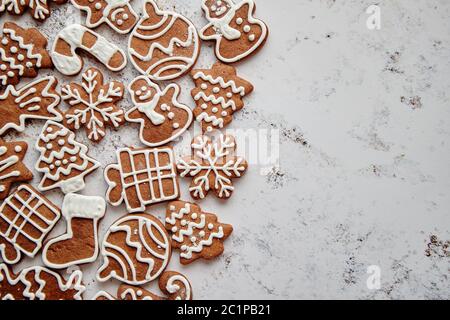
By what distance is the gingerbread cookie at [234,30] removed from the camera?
204 centimetres

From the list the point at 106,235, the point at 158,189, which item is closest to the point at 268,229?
the point at 158,189

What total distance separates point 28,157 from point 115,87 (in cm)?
49

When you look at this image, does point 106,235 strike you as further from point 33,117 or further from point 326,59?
point 326,59

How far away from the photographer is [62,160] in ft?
6.78

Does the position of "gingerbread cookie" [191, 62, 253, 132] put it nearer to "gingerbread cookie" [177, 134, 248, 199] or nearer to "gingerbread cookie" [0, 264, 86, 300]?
"gingerbread cookie" [177, 134, 248, 199]

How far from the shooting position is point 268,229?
80.0 inches

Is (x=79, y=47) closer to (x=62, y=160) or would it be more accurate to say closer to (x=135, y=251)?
(x=62, y=160)

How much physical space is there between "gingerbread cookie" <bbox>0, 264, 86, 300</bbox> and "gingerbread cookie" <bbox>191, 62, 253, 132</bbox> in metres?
0.84

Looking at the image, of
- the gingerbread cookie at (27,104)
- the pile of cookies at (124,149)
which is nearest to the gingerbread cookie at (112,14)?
the pile of cookies at (124,149)

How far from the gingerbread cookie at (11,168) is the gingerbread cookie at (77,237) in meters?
0.22

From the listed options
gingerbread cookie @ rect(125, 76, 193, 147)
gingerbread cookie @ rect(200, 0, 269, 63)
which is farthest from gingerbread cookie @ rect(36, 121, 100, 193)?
gingerbread cookie @ rect(200, 0, 269, 63)

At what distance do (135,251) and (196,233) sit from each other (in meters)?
0.27
